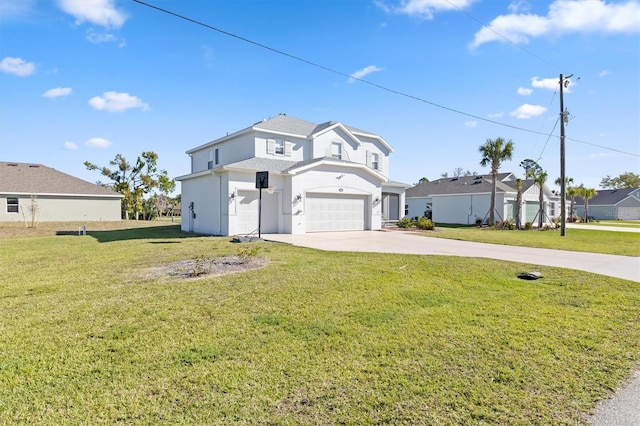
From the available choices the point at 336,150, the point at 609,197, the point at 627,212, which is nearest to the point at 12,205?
the point at 336,150

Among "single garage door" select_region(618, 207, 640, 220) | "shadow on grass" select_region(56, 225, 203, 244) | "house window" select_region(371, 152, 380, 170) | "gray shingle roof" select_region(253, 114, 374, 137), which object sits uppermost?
"gray shingle roof" select_region(253, 114, 374, 137)

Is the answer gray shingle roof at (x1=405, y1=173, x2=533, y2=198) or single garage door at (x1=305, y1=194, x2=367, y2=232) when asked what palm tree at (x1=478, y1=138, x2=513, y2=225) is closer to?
gray shingle roof at (x1=405, y1=173, x2=533, y2=198)

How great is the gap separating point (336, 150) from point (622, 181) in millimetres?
84089

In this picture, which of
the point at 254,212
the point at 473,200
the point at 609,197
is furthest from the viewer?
the point at 609,197

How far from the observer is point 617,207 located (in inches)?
2181

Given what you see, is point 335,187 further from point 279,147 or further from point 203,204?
point 203,204

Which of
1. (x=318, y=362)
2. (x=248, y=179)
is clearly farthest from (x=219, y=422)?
(x=248, y=179)

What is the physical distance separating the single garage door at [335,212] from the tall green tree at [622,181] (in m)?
78.5

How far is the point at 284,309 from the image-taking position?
5.22m

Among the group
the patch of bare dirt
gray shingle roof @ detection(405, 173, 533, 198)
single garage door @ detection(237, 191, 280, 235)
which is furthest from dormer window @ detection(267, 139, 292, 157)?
gray shingle roof @ detection(405, 173, 533, 198)

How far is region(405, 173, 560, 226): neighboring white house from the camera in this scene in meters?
31.6

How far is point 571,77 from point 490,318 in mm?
22465

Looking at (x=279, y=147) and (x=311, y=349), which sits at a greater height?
(x=279, y=147)

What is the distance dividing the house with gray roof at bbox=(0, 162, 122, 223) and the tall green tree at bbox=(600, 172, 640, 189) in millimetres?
92473
